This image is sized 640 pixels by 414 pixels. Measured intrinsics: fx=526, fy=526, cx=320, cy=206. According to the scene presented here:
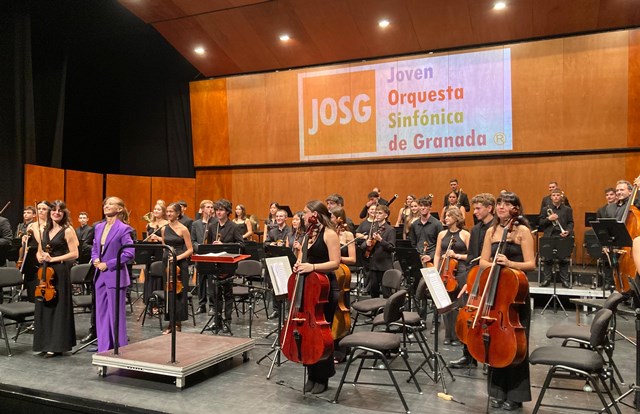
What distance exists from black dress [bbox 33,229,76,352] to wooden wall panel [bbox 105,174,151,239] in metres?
8.12

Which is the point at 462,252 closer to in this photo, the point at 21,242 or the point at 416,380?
the point at 416,380

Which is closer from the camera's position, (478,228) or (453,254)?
(478,228)

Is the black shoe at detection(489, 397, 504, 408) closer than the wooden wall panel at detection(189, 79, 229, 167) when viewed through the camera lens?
Yes

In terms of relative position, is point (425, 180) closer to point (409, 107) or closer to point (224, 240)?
point (409, 107)

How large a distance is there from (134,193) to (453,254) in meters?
10.5

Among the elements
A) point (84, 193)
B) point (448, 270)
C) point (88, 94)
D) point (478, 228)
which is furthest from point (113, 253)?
point (88, 94)

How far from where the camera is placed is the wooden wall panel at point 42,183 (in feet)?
35.9

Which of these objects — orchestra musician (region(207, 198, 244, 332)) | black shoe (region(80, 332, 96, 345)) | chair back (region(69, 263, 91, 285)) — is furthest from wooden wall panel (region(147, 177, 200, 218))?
black shoe (region(80, 332, 96, 345))

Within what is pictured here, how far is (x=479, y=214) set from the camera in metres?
5.25

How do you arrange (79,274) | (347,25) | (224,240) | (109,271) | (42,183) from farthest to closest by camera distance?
(347,25), (42,183), (224,240), (79,274), (109,271)

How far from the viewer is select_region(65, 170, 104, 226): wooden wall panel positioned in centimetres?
1244

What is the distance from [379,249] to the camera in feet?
24.2

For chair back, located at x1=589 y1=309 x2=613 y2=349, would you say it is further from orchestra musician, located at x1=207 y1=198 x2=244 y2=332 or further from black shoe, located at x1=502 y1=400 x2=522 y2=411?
orchestra musician, located at x1=207 y1=198 x2=244 y2=332

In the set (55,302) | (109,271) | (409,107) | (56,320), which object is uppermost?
(409,107)
